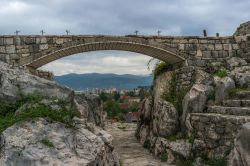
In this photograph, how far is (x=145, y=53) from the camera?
899 inches

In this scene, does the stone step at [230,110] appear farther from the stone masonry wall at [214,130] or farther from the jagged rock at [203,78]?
the jagged rock at [203,78]

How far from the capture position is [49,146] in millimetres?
10758

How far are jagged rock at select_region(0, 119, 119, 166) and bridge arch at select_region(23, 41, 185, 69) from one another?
828cm

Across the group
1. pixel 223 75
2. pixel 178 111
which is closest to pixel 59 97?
pixel 178 111

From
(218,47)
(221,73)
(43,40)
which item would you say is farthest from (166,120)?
(43,40)

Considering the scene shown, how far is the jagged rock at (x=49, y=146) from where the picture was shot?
1023cm

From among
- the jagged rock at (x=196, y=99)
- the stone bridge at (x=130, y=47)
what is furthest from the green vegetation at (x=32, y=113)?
the jagged rock at (x=196, y=99)

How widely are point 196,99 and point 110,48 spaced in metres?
6.37

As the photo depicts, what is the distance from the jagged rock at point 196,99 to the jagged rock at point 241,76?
1384 millimetres

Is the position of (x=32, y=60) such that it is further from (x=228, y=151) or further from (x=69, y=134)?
(x=228, y=151)

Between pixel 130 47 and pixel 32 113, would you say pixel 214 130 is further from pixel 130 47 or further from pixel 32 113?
pixel 32 113

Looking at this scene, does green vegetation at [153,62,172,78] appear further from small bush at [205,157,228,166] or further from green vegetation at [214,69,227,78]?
small bush at [205,157,228,166]

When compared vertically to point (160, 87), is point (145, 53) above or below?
above

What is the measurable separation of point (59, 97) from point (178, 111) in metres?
8.06
